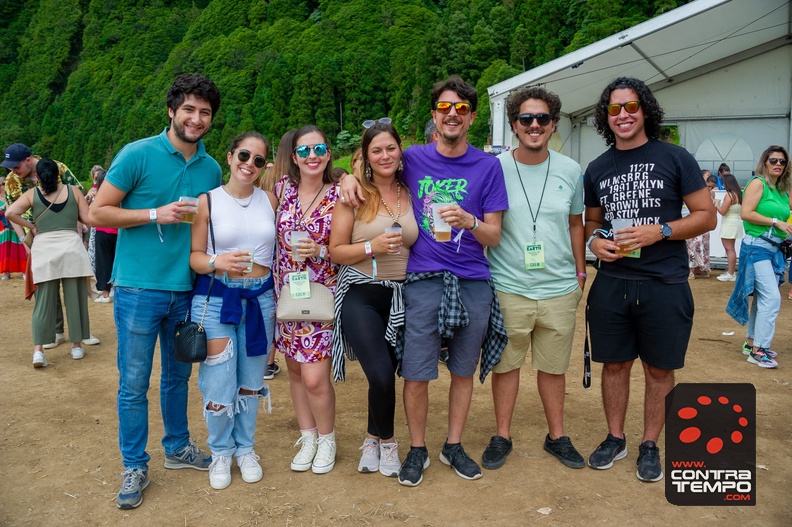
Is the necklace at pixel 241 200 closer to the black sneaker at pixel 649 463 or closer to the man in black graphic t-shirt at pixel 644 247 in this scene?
the man in black graphic t-shirt at pixel 644 247

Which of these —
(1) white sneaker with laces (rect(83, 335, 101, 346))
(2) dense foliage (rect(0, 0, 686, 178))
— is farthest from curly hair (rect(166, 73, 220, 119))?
(2) dense foliage (rect(0, 0, 686, 178))

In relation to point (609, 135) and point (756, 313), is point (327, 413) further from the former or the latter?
point (756, 313)

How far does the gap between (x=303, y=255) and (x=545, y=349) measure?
4.74 feet

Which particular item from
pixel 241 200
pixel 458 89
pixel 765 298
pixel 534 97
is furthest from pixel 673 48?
pixel 241 200

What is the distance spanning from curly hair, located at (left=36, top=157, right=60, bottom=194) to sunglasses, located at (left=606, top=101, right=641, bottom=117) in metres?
4.95

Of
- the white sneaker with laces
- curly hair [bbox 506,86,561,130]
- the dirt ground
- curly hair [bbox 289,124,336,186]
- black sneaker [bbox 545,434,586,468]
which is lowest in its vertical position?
the dirt ground

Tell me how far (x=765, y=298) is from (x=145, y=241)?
5157 millimetres

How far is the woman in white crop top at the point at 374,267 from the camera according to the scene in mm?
3217

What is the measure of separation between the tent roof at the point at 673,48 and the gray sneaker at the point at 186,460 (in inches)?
317

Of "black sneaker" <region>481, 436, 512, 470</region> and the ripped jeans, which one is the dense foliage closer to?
"black sneaker" <region>481, 436, 512, 470</region>

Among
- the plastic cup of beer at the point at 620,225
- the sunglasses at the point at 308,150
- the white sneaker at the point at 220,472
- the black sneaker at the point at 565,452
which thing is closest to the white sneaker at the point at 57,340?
the white sneaker at the point at 220,472

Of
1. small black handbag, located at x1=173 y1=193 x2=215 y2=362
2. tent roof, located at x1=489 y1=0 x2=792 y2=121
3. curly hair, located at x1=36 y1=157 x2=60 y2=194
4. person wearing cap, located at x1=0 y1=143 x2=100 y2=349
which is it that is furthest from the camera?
tent roof, located at x1=489 y1=0 x2=792 y2=121

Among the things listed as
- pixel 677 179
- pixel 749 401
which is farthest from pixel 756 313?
pixel 677 179

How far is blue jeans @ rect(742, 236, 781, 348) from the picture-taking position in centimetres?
553
